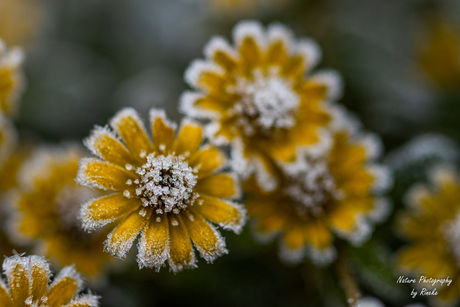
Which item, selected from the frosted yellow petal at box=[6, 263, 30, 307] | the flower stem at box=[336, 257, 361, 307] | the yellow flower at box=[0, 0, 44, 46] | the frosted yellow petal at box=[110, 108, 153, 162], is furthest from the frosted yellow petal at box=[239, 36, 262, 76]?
the yellow flower at box=[0, 0, 44, 46]

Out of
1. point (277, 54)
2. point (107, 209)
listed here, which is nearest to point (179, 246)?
point (107, 209)

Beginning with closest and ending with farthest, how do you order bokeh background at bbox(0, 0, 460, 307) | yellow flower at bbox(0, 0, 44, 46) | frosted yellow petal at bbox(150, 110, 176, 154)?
frosted yellow petal at bbox(150, 110, 176, 154), bokeh background at bbox(0, 0, 460, 307), yellow flower at bbox(0, 0, 44, 46)

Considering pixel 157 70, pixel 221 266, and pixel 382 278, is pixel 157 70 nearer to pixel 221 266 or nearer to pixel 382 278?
pixel 221 266

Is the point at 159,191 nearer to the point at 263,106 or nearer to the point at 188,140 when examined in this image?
the point at 188,140

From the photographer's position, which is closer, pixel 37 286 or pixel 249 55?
pixel 37 286

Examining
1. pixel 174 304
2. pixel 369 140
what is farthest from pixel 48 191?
pixel 369 140

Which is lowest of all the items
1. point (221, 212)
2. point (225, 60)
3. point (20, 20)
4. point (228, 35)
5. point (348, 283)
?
point (348, 283)

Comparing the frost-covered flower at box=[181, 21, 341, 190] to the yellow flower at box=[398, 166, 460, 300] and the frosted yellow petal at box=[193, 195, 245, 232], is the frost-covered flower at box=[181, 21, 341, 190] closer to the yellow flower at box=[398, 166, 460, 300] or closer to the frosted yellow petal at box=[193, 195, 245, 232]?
the frosted yellow petal at box=[193, 195, 245, 232]
